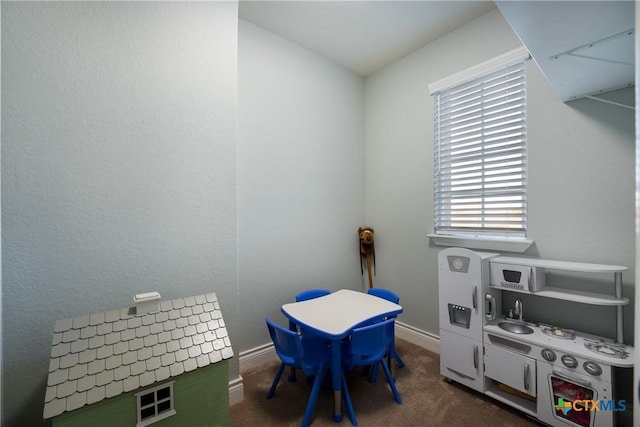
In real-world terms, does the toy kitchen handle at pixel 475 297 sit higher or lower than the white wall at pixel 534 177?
lower

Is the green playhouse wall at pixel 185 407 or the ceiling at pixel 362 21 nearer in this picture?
the green playhouse wall at pixel 185 407

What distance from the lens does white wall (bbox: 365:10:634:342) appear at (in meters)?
1.66

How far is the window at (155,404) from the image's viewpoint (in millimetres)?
1108

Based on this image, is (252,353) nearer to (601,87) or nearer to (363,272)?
(363,272)

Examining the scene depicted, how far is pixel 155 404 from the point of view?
1.14 m

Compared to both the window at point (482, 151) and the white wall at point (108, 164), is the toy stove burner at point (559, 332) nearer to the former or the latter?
the window at point (482, 151)

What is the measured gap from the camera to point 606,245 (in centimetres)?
168

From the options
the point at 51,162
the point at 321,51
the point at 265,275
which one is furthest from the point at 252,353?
the point at 321,51

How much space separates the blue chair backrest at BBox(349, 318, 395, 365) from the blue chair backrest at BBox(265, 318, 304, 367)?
33cm

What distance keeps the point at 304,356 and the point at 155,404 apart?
0.90 metres

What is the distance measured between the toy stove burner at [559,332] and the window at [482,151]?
0.67 m

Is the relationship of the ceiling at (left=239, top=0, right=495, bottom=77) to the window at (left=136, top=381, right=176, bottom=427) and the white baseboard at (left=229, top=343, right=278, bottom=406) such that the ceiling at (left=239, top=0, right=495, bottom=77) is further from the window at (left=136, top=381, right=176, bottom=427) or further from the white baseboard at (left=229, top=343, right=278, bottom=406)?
the white baseboard at (left=229, top=343, right=278, bottom=406)

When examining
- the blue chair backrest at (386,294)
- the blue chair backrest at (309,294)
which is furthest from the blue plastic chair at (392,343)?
the blue chair backrest at (309,294)

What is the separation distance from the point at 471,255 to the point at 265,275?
1710 mm
